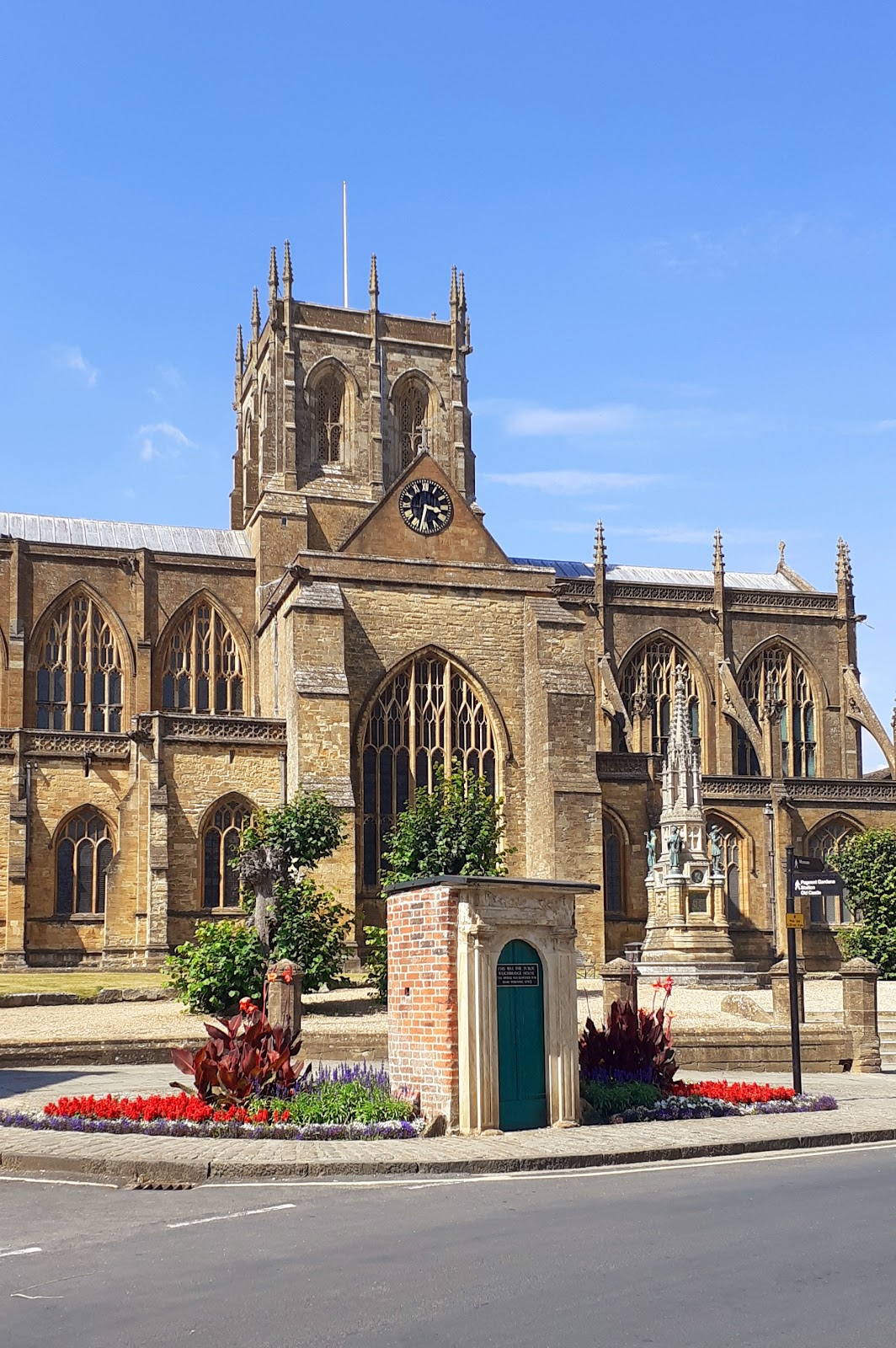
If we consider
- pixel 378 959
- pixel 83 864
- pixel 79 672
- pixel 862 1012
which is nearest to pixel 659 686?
pixel 79 672

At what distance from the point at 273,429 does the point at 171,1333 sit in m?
44.7

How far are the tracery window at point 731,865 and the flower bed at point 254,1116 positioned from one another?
29.4m

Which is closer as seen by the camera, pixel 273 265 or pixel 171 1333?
pixel 171 1333

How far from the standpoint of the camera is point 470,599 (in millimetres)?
40312

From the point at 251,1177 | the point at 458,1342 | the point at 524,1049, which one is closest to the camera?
the point at 458,1342

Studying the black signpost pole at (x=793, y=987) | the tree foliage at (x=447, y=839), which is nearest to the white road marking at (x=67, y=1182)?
the black signpost pole at (x=793, y=987)

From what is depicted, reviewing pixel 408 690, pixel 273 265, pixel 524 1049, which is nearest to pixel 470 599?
pixel 408 690

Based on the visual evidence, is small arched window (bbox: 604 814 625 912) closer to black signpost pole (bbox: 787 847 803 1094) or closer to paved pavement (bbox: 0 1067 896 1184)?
black signpost pole (bbox: 787 847 803 1094)

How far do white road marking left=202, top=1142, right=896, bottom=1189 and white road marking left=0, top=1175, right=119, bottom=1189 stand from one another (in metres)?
0.82

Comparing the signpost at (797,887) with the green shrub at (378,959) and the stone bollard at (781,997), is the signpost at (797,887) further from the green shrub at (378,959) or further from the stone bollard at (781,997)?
the green shrub at (378,959)

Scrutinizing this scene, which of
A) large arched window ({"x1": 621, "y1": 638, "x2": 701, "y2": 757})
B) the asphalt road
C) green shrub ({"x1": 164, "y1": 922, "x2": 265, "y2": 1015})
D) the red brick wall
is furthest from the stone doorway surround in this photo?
large arched window ({"x1": 621, "y1": 638, "x2": 701, "y2": 757})

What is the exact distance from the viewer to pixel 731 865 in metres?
43.4

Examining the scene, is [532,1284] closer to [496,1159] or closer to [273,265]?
[496,1159]

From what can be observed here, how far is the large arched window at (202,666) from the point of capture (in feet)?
149
